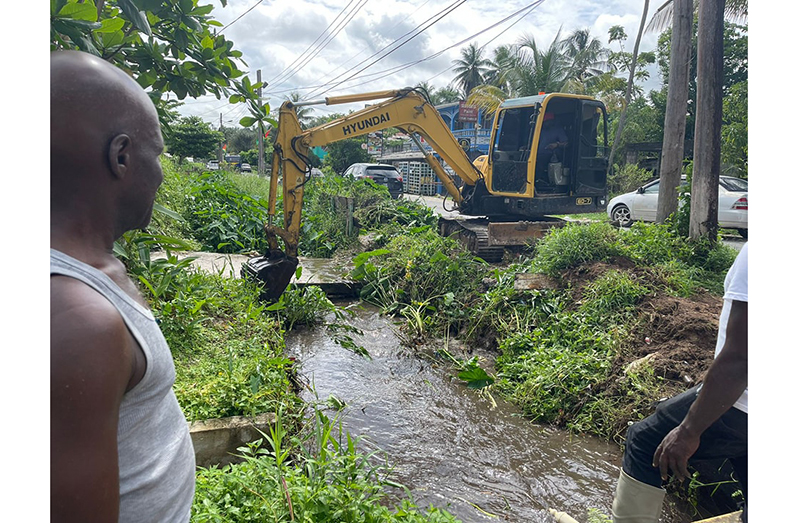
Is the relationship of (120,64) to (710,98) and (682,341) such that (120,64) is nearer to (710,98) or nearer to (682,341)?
(682,341)

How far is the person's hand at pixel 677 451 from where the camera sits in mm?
1909

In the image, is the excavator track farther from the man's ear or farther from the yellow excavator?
the man's ear

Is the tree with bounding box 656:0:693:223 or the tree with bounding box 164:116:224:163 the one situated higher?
the tree with bounding box 164:116:224:163

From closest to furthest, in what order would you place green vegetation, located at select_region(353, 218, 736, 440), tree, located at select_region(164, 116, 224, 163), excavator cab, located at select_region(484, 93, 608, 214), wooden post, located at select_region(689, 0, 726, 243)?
green vegetation, located at select_region(353, 218, 736, 440) < wooden post, located at select_region(689, 0, 726, 243) < excavator cab, located at select_region(484, 93, 608, 214) < tree, located at select_region(164, 116, 224, 163)

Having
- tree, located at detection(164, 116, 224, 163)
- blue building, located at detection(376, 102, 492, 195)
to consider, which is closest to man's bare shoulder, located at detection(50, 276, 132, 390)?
blue building, located at detection(376, 102, 492, 195)

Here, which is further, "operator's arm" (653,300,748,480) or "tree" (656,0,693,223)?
"tree" (656,0,693,223)

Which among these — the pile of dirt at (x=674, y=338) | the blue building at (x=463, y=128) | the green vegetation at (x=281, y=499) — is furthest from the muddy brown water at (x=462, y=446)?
→ the blue building at (x=463, y=128)

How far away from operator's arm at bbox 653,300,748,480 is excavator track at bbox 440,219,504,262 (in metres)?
7.15

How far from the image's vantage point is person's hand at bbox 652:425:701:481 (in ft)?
6.26

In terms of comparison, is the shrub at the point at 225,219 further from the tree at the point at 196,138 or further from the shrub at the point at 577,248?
the tree at the point at 196,138

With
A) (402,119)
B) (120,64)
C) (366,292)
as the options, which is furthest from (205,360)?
(402,119)

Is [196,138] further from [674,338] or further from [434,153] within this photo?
[674,338]

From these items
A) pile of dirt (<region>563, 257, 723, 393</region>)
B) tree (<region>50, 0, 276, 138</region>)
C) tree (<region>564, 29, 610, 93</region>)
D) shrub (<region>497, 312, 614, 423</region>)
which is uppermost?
tree (<region>564, 29, 610, 93</region>)

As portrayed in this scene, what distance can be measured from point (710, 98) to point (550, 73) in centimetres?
1741
